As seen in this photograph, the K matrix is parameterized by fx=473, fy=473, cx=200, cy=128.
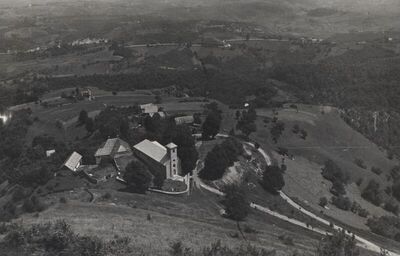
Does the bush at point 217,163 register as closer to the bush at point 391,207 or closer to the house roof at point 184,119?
the house roof at point 184,119

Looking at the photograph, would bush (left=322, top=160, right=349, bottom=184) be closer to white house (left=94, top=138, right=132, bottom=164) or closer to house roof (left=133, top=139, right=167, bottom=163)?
house roof (left=133, top=139, right=167, bottom=163)

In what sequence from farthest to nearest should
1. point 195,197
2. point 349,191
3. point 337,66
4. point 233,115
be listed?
point 337,66 < point 233,115 < point 349,191 < point 195,197

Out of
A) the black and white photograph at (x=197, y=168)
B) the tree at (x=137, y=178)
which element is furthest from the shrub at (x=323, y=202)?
the tree at (x=137, y=178)

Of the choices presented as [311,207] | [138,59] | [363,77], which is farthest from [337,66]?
[311,207]

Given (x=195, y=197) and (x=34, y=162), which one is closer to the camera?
(x=195, y=197)

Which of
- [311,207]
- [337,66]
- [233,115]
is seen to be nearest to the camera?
[311,207]

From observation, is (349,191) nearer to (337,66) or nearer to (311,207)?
(311,207)

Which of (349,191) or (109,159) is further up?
(109,159)
